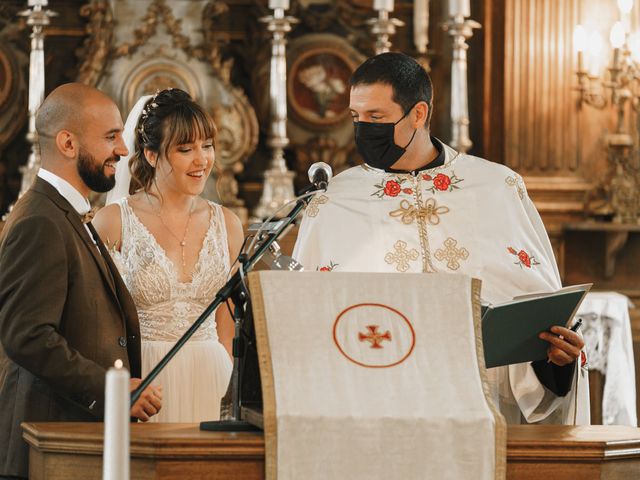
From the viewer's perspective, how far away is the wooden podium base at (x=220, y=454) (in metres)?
2.40

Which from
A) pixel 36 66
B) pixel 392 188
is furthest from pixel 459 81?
pixel 392 188

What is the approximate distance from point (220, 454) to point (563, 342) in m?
1.11

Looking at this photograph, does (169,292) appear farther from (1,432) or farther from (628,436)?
(628,436)

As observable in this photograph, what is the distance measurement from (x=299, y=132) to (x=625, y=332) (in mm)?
2130

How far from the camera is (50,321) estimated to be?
118 inches

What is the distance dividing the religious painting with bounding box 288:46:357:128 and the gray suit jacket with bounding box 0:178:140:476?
3.82 meters

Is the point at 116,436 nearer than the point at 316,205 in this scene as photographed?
Yes

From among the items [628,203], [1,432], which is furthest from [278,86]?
[1,432]

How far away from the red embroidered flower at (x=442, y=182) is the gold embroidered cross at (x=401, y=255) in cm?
23

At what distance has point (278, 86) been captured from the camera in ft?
20.8

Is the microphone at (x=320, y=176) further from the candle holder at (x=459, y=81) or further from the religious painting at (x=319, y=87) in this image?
the religious painting at (x=319, y=87)

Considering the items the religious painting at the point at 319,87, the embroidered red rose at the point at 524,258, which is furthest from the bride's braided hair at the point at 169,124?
the religious painting at the point at 319,87

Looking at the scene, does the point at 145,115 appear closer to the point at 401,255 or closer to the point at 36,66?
the point at 401,255

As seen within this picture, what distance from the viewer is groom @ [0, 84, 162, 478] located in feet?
9.85
